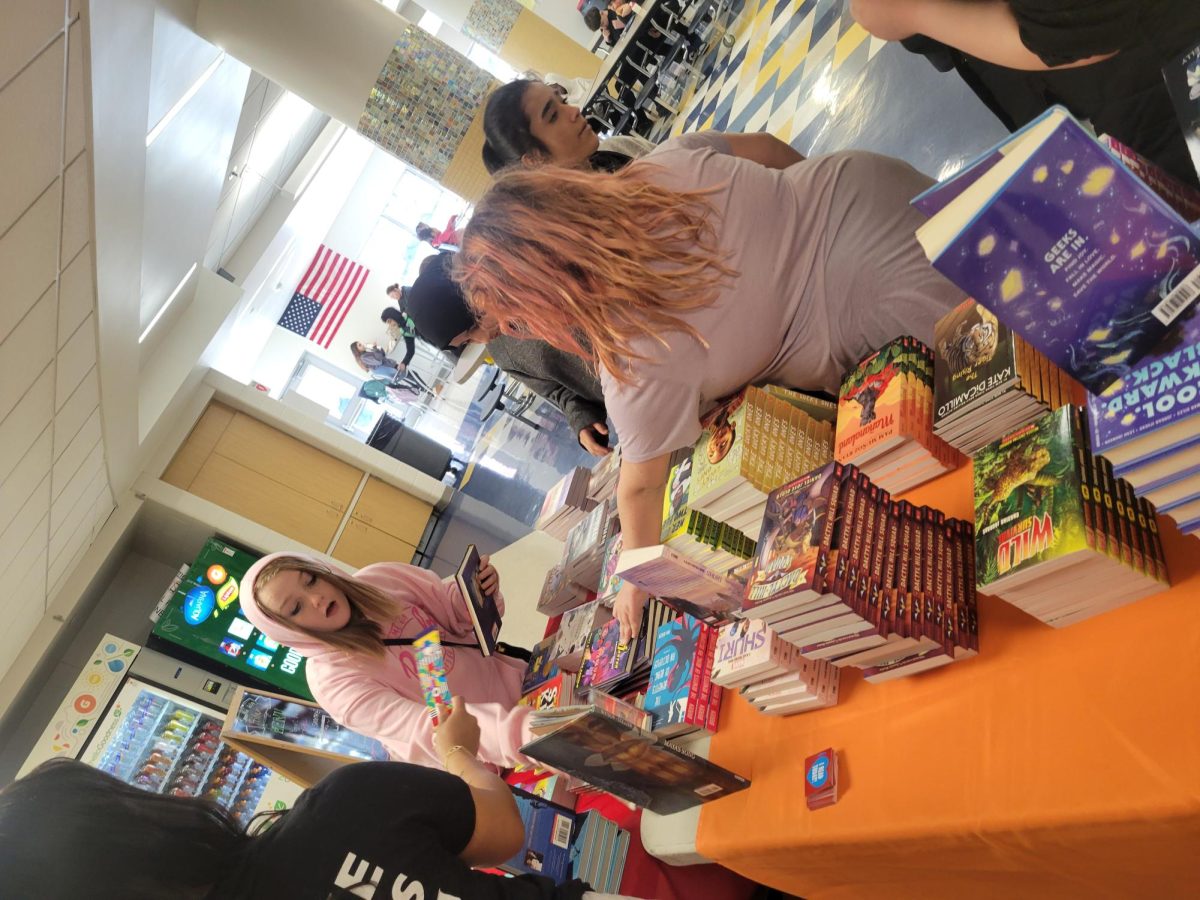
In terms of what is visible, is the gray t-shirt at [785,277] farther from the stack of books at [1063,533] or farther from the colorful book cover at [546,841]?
the colorful book cover at [546,841]

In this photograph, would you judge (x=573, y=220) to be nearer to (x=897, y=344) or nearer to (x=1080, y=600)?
(x=897, y=344)

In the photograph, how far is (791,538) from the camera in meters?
1.31

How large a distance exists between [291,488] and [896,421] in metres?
5.39

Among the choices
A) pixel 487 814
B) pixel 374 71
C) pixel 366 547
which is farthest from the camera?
pixel 366 547

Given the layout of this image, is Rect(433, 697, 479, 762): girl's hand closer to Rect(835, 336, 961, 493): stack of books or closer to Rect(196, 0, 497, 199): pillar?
Rect(835, 336, 961, 493): stack of books

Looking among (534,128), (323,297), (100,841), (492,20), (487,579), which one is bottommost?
(100,841)

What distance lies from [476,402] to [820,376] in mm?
5889

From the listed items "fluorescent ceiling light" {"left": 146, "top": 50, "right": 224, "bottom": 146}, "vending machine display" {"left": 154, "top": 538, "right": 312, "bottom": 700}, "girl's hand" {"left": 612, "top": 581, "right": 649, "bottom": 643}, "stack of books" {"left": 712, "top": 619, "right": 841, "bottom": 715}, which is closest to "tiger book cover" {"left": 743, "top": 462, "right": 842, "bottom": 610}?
"stack of books" {"left": 712, "top": 619, "right": 841, "bottom": 715}

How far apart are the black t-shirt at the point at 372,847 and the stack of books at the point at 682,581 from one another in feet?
2.25

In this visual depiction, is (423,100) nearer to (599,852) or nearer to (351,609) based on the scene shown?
(351,609)

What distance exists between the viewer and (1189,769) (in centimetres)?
86

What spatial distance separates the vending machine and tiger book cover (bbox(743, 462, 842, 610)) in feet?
13.5

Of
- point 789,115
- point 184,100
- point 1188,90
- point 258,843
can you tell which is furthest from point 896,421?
point 184,100

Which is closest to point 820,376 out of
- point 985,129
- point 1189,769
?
point 1189,769
